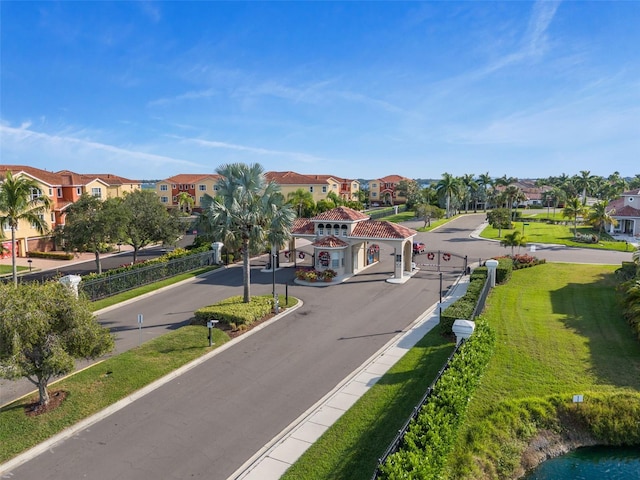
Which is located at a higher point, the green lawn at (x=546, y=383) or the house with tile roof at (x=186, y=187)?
the house with tile roof at (x=186, y=187)

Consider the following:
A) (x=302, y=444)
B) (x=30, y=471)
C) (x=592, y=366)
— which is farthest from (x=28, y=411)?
(x=592, y=366)

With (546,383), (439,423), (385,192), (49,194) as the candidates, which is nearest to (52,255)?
(49,194)

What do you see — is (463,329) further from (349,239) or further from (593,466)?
(349,239)

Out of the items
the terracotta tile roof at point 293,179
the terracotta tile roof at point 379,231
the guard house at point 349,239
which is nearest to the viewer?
the guard house at point 349,239

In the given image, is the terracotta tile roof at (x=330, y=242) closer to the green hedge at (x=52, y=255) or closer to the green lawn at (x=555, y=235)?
the green hedge at (x=52, y=255)

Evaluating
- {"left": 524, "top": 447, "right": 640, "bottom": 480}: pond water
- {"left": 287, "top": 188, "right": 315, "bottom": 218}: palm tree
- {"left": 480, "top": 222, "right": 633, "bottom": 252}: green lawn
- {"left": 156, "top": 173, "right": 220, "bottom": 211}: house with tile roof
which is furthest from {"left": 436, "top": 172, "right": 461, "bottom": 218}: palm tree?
{"left": 524, "top": 447, "right": 640, "bottom": 480}: pond water

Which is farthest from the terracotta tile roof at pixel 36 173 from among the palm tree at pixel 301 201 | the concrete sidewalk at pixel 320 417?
the concrete sidewalk at pixel 320 417

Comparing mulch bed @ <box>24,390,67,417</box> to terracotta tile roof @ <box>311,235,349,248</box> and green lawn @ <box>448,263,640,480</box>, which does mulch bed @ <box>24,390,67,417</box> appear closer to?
green lawn @ <box>448,263,640,480</box>
